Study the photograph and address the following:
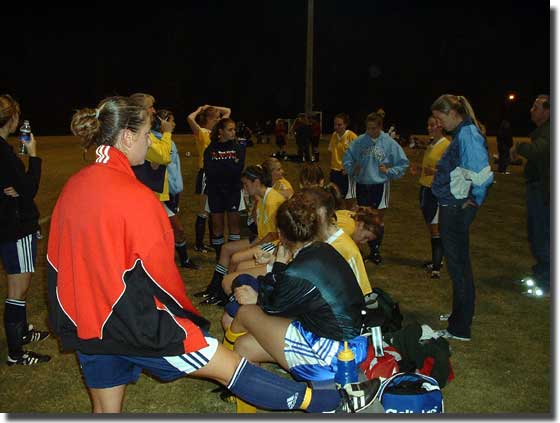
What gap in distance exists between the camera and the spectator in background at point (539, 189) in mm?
5723

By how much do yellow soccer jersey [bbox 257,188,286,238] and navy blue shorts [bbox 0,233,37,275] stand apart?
2206 mm

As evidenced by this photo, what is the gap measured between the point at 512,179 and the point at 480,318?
37.9 ft

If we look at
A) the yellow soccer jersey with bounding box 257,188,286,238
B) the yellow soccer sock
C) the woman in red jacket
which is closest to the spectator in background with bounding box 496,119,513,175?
the yellow soccer jersey with bounding box 257,188,286,238

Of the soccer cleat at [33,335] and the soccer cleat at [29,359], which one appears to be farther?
the soccer cleat at [33,335]

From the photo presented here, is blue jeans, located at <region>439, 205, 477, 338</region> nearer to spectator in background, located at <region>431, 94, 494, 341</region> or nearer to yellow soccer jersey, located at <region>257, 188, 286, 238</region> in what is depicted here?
spectator in background, located at <region>431, 94, 494, 341</region>

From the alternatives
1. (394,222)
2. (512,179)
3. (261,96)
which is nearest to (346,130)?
(394,222)

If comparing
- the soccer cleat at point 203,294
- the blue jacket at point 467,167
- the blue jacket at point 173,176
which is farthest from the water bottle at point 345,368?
the blue jacket at point 173,176

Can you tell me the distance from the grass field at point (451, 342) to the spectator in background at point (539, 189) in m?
0.32

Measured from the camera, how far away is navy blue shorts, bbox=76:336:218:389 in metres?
2.53

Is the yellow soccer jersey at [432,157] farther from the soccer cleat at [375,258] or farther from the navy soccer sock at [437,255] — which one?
the soccer cleat at [375,258]

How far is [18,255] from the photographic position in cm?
394

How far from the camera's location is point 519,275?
6.55m

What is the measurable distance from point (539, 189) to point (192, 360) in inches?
189

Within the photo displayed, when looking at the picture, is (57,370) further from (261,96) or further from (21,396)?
(261,96)
